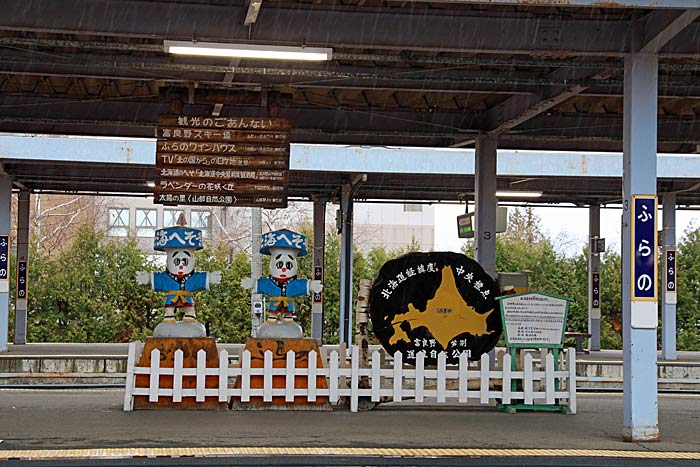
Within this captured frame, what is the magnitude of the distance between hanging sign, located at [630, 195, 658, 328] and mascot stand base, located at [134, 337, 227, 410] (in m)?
4.89

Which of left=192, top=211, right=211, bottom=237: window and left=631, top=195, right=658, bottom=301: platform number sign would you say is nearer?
left=631, top=195, right=658, bottom=301: platform number sign

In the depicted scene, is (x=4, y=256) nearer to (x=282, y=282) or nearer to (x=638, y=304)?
(x=282, y=282)

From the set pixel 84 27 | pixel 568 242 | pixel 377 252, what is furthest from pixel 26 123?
pixel 568 242

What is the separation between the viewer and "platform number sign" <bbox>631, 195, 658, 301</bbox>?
10164 mm

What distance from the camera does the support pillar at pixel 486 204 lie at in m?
16.2

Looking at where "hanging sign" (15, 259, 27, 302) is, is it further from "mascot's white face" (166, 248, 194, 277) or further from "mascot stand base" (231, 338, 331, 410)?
"mascot stand base" (231, 338, 331, 410)

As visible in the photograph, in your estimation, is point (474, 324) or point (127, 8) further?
point (474, 324)

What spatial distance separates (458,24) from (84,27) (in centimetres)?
379

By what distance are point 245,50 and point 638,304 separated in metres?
4.58

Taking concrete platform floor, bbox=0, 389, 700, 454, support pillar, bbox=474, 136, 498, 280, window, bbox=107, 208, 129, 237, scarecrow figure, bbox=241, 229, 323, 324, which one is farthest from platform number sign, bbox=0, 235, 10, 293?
window, bbox=107, 208, 129, 237

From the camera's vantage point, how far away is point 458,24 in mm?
10852

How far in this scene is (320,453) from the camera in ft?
30.1

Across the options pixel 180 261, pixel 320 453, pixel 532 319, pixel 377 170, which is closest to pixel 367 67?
pixel 180 261

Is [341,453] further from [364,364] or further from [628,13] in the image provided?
[628,13]
